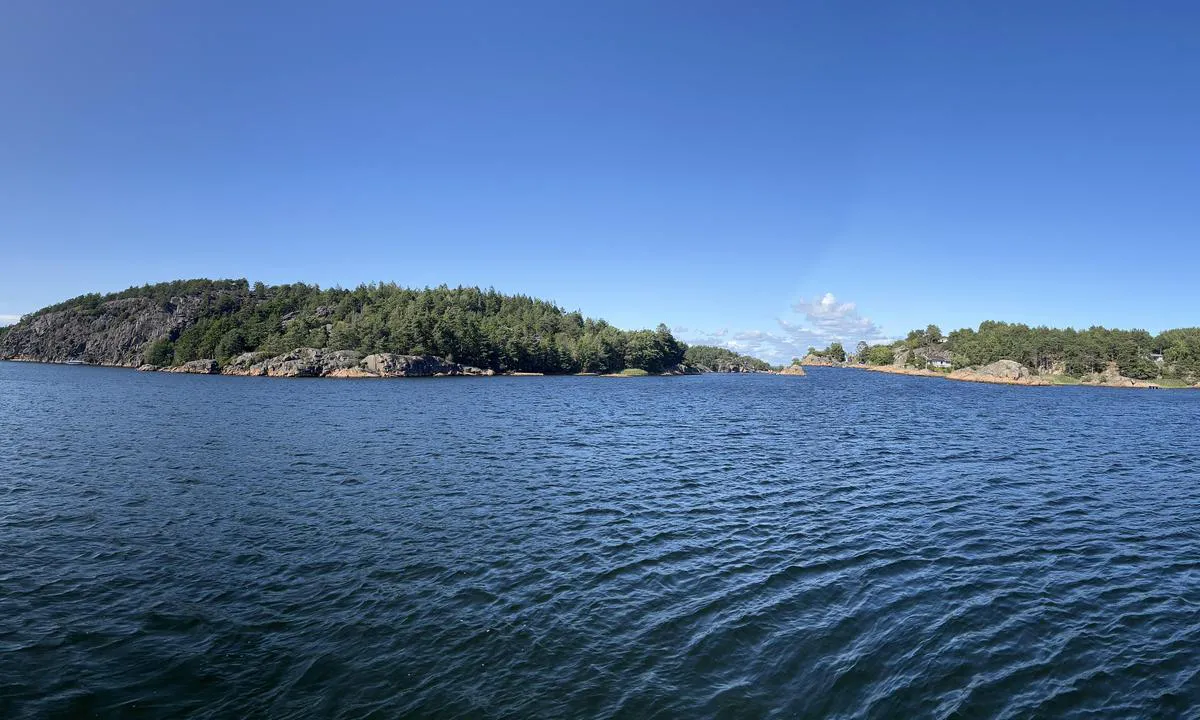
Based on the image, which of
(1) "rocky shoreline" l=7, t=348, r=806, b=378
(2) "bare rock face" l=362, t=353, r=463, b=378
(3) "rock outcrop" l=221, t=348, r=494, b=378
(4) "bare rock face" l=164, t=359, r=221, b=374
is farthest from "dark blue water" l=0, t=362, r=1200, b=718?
(4) "bare rock face" l=164, t=359, r=221, b=374

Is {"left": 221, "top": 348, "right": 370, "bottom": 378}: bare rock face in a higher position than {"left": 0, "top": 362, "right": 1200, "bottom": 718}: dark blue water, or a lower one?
higher

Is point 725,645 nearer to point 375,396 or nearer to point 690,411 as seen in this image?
point 690,411

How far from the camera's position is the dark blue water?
13.3 m

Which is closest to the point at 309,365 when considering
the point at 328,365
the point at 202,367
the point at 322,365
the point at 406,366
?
the point at 322,365

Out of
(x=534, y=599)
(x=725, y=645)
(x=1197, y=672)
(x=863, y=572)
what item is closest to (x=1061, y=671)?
(x=1197, y=672)

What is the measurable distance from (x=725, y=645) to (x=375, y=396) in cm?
9159

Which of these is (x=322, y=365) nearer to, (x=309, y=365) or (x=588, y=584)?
(x=309, y=365)

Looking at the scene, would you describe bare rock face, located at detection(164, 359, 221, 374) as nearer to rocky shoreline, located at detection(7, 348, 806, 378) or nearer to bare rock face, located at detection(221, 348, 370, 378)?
rocky shoreline, located at detection(7, 348, 806, 378)

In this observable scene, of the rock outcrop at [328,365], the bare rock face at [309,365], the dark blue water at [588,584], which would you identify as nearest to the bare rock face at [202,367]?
the rock outcrop at [328,365]

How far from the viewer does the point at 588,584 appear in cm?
1931

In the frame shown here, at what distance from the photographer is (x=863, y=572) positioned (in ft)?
68.1

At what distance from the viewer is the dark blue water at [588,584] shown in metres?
13.3

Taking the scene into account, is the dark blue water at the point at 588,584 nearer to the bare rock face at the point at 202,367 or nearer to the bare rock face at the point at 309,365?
the bare rock face at the point at 309,365

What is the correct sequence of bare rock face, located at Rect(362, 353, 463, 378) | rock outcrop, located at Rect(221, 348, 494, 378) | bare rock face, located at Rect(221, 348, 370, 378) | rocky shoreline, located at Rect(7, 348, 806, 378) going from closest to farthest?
bare rock face, located at Rect(221, 348, 370, 378)
rock outcrop, located at Rect(221, 348, 494, 378)
rocky shoreline, located at Rect(7, 348, 806, 378)
bare rock face, located at Rect(362, 353, 463, 378)
